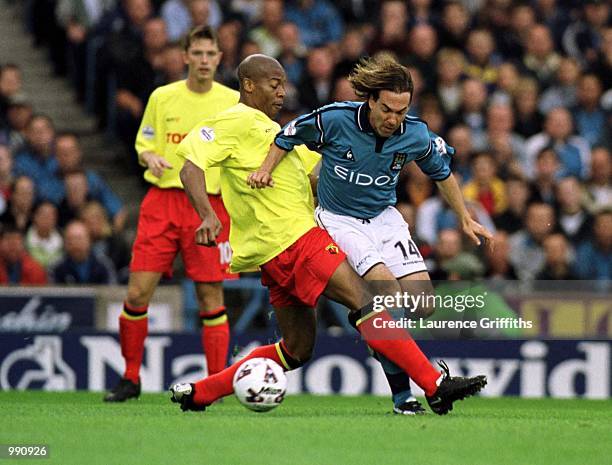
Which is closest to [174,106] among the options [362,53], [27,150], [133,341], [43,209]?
[133,341]

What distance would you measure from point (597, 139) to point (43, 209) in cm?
578

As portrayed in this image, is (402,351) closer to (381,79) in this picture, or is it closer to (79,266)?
(381,79)

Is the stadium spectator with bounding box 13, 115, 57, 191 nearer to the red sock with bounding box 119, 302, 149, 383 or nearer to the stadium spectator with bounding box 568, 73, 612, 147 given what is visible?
the red sock with bounding box 119, 302, 149, 383

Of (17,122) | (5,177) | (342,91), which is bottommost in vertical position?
(5,177)

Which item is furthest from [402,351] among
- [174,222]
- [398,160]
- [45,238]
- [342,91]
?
[342,91]

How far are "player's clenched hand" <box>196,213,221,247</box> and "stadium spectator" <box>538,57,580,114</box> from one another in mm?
8350

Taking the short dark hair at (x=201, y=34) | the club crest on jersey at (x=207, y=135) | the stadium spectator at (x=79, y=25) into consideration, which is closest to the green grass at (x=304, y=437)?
the club crest on jersey at (x=207, y=135)

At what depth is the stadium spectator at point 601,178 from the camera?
1447cm

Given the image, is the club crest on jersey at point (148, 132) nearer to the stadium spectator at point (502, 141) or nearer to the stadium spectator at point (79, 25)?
the stadium spectator at point (502, 141)

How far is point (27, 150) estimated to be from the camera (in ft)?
46.9

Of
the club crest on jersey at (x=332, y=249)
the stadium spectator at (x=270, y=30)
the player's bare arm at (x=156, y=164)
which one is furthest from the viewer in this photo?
the stadium spectator at (x=270, y=30)

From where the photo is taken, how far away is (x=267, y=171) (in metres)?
8.01

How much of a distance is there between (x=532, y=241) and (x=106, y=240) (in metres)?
3.84

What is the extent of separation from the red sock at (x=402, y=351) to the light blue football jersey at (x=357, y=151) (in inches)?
28.5
